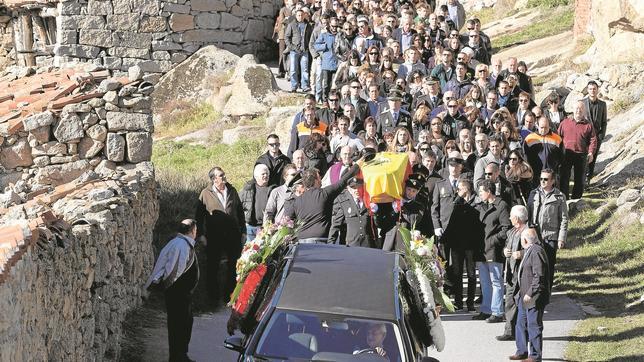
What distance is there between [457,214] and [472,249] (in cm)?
47

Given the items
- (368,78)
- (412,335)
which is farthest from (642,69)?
(412,335)

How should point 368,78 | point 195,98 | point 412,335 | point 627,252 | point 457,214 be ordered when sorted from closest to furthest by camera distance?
point 412,335 → point 457,214 → point 627,252 → point 368,78 → point 195,98

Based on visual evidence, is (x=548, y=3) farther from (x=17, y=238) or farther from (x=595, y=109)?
(x=17, y=238)

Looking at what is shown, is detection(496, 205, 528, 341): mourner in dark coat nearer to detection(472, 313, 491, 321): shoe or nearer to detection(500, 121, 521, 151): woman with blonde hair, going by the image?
detection(472, 313, 491, 321): shoe

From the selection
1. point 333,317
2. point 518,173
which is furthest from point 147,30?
point 333,317

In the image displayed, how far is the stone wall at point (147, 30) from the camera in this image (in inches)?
888

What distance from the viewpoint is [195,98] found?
23.3 metres

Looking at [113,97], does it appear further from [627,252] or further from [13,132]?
[627,252]

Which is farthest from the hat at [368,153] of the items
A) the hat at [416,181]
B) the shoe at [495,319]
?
the shoe at [495,319]

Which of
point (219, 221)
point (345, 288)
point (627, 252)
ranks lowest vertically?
point (627, 252)

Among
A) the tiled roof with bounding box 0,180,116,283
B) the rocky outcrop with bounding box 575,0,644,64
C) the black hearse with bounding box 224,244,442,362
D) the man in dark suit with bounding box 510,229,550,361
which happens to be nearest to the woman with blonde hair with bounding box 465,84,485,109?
the man in dark suit with bounding box 510,229,550,361

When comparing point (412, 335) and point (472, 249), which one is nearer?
point (412, 335)

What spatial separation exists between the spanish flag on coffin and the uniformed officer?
14cm

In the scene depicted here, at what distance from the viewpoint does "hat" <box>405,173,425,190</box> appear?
13544 millimetres
